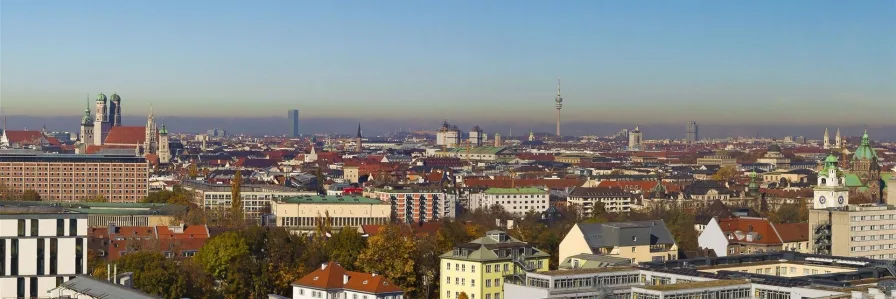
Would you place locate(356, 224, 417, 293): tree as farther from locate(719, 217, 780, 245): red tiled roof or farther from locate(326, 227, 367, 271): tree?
locate(719, 217, 780, 245): red tiled roof

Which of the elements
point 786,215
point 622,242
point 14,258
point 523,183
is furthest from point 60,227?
point 523,183

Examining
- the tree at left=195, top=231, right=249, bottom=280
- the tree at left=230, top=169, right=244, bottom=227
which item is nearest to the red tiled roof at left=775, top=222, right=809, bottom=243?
the tree at left=195, top=231, right=249, bottom=280

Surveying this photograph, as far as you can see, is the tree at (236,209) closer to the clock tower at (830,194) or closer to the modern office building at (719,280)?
the clock tower at (830,194)

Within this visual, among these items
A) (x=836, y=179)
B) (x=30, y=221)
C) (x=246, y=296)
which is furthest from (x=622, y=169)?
(x=30, y=221)

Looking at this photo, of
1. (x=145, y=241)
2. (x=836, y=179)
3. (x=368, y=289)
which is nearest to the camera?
(x=368, y=289)

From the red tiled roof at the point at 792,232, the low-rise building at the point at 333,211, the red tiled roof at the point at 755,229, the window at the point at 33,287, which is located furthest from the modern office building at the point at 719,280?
the low-rise building at the point at 333,211

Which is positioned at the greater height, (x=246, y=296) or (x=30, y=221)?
(x=30, y=221)

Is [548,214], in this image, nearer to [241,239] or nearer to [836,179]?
[836,179]

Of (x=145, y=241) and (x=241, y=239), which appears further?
(x=145, y=241)
